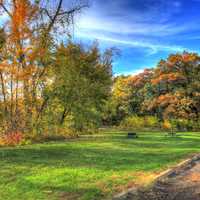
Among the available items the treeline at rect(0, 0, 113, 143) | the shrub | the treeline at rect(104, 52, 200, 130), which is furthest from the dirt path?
the shrub

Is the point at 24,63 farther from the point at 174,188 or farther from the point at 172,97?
the point at 172,97

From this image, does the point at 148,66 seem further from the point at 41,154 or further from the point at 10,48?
the point at 41,154

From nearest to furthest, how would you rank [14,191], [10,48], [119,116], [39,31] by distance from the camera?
[14,191]
[10,48]
[39,31]
[119,116]

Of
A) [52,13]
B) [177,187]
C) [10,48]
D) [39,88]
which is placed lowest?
[177,187]

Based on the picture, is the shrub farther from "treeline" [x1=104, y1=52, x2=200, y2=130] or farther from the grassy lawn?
the grassy lawn

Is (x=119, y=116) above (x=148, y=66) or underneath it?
underneath

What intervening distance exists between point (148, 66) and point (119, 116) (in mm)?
6797

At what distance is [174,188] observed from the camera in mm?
4910

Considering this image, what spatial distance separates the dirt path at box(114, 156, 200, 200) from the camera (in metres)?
4.32

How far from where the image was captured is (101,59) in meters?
20.7

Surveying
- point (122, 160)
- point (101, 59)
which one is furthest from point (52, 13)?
point (122, 160)

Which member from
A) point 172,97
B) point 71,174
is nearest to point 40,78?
point 71,174

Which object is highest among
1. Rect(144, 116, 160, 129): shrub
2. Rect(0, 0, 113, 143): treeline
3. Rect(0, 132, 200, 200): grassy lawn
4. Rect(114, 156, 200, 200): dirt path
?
Rect(0, 0, 113, 143): treeline

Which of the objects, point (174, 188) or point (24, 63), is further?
point (24, 63)
